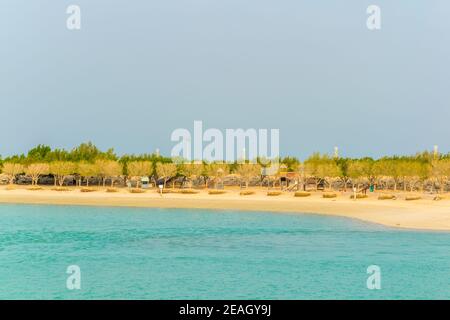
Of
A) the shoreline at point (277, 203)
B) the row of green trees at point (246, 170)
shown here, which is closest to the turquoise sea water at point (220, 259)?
the shoreline at point (277, 203)

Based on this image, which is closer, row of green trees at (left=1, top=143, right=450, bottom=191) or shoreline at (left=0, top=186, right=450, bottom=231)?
shoreline at (left=0, top=186, right=450, bottom=231)

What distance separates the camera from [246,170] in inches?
3378

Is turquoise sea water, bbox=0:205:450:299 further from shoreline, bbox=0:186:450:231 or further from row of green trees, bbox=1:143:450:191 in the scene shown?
row of green trees, bbox=1:143:450:191

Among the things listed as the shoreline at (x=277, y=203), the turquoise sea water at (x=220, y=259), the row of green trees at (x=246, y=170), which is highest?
the row of green trees at (x=246, y=170)

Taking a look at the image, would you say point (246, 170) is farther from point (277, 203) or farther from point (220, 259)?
point (220, 259)

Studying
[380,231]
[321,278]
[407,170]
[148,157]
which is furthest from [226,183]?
[321,278]

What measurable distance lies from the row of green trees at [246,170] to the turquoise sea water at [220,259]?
120ft

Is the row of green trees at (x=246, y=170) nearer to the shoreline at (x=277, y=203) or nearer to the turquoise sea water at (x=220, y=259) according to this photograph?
the shoreline at (x=277, y=203)

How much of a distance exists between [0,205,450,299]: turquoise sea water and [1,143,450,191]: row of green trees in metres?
36.6

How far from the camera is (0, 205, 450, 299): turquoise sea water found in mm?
22812

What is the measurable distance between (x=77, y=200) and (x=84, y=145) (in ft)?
151

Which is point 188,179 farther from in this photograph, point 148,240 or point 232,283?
point 232,283

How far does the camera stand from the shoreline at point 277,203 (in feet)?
151

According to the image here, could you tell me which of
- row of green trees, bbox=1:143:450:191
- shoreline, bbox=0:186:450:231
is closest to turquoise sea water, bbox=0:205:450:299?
shoreline, bbox=0:186:450:231
